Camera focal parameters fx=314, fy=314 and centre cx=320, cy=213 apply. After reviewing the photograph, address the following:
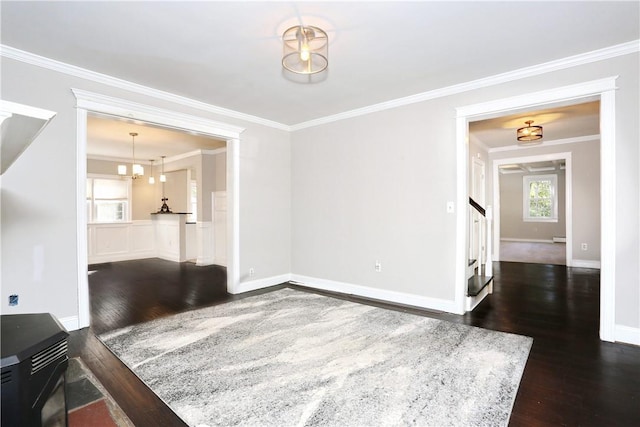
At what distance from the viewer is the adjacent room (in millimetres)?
1879

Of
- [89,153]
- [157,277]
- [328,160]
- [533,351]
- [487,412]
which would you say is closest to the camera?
[487,412]

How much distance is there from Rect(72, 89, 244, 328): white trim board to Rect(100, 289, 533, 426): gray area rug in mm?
785

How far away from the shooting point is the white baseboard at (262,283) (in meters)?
4.50

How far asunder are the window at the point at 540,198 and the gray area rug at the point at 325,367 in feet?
34.0

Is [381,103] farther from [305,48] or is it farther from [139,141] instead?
[139,141]

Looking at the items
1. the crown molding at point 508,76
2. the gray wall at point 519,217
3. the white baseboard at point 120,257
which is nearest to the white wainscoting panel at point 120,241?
the white baseboard at point 120,257

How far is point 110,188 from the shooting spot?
25.8 ft

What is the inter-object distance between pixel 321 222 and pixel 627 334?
138 inches

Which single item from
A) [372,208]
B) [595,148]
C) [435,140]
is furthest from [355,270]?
[595,148]

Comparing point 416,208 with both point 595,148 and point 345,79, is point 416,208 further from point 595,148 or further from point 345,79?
point 595,148

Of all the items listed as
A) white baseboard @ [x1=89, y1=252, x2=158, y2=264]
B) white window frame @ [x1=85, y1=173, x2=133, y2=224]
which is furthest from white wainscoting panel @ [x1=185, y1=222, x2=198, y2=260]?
white window frame @ [x1=85, y1=173, x2=133, y2=224]

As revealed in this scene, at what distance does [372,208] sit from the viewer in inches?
168

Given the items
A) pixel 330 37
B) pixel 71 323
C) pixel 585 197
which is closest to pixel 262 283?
pixel 71 323

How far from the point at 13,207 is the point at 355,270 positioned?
12.1 ft
